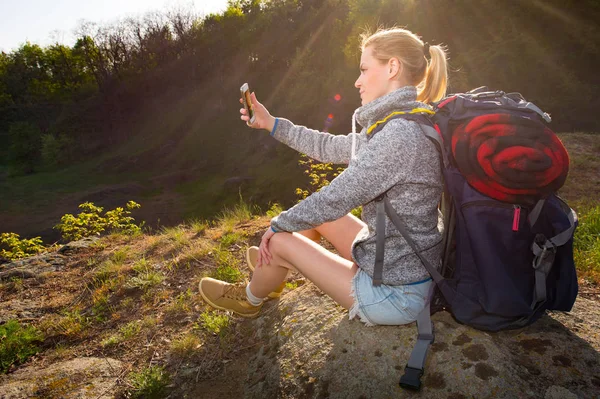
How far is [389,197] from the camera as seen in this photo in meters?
1.88

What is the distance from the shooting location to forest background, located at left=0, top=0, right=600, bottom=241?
12586mm

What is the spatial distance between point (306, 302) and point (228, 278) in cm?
127

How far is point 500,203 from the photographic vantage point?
66.1 inches

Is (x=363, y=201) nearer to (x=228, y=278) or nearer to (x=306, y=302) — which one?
(x=306, y=302)

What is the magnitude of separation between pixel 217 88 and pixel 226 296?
108 feet

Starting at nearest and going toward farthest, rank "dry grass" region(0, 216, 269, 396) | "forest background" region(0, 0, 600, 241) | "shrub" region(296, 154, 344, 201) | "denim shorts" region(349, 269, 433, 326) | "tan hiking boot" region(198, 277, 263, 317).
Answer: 1. "denim shorts" region(349, 269, 433, 326)
2. "tan hiking boot" region(198, 277, 263, 317)
3. "dry grass" region(0, 216, 269, 396)
4. "shrub" region(296, 154, 344, 201)
5. "forest background" region(0, 0, 600, 241)

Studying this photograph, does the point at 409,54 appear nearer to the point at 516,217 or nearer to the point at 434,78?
the point at 434,78

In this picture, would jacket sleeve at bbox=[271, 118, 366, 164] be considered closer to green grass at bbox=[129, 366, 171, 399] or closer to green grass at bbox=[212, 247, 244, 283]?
green grass at bbox=[212, 247, 244, 283]

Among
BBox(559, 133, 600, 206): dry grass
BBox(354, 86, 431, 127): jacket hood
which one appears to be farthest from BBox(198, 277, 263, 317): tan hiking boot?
BBox(559, 133, 600, 206): dry grass

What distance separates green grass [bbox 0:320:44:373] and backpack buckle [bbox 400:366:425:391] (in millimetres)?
3104

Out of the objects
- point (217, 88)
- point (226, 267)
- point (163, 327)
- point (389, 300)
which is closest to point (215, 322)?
point (163, 327)

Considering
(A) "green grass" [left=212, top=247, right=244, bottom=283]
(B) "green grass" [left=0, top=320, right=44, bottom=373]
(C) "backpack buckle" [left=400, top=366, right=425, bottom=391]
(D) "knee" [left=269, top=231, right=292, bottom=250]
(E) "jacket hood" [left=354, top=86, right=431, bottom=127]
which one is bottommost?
(A) "green grass" [left=212, top=247, right=244, bottom=283]

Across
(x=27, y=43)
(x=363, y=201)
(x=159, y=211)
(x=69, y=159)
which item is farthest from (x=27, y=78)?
(x=363, y=201)

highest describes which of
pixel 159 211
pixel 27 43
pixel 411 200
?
pixel 27 43
